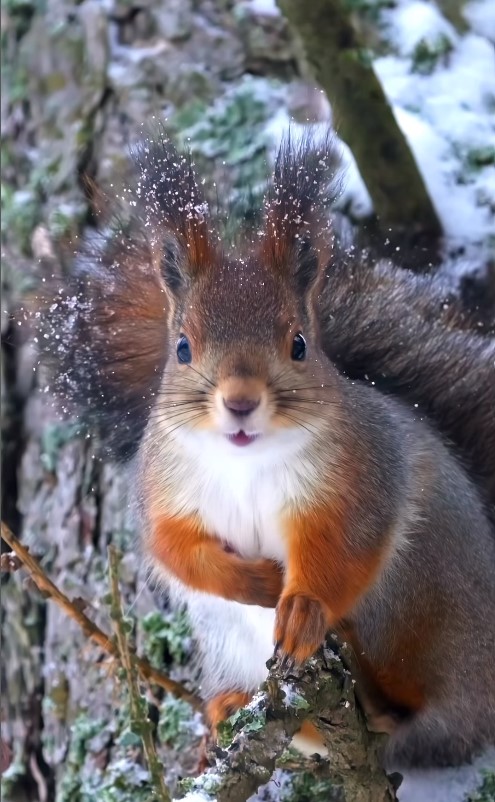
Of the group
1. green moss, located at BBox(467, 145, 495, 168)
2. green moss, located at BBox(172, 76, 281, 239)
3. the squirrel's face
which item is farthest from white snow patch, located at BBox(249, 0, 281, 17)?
the squirrel's face

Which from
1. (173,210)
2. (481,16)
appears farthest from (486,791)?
(481,16)

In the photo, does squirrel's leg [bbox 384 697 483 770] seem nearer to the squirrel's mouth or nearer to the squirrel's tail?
the squirrel's tail

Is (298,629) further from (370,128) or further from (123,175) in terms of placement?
(370,128)

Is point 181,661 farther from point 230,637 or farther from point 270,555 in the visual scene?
point 270,555

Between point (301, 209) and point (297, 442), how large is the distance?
321mm

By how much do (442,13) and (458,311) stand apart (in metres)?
1.12

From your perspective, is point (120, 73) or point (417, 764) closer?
point (417, 764)

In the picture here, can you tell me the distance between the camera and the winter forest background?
1.95m

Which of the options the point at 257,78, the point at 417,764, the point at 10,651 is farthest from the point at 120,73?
the point at 417,764

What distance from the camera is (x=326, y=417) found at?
1385 millimetres

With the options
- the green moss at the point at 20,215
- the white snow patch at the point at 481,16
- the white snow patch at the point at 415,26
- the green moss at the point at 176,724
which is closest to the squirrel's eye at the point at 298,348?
the green moss at the point at 176,724

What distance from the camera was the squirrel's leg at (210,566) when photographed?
1.43 metres

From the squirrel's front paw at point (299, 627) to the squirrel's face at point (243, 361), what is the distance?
0.78 ft

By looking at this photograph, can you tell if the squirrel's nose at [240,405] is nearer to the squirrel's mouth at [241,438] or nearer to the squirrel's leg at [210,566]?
the squirrel's mouth at [241,438]
